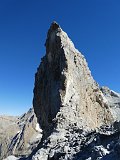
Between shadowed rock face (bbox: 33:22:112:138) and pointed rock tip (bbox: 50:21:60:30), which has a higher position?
→ pointed rock tip (bbox: 50:21:60:30)

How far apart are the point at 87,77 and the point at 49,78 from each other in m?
4.67

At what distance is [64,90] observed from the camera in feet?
102

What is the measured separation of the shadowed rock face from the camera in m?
30.0

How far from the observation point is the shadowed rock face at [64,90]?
30.0 metres

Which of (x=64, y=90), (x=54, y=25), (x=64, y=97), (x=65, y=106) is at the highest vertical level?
(x=54, y=25)

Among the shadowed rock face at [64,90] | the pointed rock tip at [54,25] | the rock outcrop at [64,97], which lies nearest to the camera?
the rock outcrop at [64,97]

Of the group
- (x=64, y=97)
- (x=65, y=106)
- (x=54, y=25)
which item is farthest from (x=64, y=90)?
(x=54, y=25)

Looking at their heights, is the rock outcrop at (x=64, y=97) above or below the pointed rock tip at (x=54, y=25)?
below

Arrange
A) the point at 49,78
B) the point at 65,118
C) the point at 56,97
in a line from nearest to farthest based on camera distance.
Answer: the point at 65,118 < the point at 56,97 < the point at 49,78

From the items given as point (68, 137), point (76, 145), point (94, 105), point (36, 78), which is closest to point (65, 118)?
point (68, 137)

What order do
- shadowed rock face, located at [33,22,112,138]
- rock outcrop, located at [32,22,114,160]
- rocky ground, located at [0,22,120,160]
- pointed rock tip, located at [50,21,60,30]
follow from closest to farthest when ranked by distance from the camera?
1. rocky ground, located at [0,22,120,160]
2. rock outcrop, located at [32,22,114,160]
3. shadowed rock face, located at [33,22,112,138]
4. pointed rock tip, located at [50,21,60,30]

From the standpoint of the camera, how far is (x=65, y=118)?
27.4 meters

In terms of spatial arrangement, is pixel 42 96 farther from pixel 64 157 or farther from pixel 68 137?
pixel 64 157

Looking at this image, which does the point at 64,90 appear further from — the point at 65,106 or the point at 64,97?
the point at 65,106
